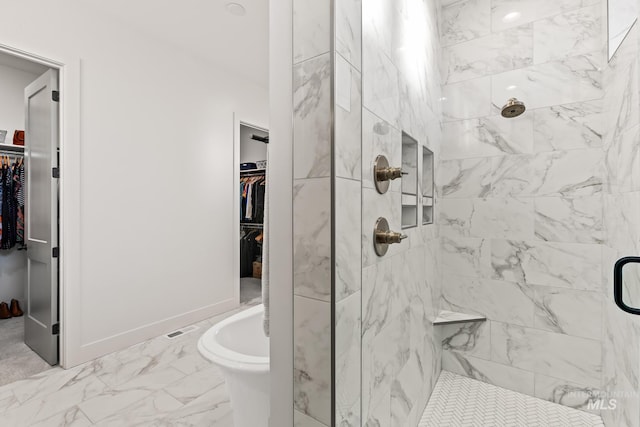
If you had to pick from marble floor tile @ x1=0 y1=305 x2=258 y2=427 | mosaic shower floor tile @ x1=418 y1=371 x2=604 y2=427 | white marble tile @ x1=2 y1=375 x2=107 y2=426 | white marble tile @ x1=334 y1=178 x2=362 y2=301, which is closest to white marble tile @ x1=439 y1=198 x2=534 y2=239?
mosaic shower floor tile @ x1=418 y1=371 x2=604 y2=427

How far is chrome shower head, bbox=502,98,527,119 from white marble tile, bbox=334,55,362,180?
132 cm

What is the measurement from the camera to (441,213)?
7.01 feet

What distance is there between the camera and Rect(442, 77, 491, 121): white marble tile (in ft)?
6.50

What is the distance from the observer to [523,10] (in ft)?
6.13

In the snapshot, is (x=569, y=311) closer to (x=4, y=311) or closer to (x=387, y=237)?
(x=387, y=237)

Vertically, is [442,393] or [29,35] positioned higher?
[29,35]

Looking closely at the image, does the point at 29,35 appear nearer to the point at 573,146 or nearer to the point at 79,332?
the point at 79,332

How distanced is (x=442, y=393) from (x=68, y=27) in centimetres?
342

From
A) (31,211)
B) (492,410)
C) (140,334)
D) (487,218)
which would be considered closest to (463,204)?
(487,218)

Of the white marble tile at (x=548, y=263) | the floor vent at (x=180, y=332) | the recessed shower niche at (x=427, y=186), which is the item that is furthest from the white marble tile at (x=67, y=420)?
the white marble tile at (x=548, y=263)

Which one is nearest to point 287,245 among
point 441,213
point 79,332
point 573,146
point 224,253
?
point 441,213

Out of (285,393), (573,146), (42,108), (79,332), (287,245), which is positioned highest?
(42,108)

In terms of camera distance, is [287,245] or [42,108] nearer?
[287,245]

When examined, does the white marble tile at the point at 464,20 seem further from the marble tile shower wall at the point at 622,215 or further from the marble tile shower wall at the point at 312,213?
the marble tile shower wall at the point at 312,213
